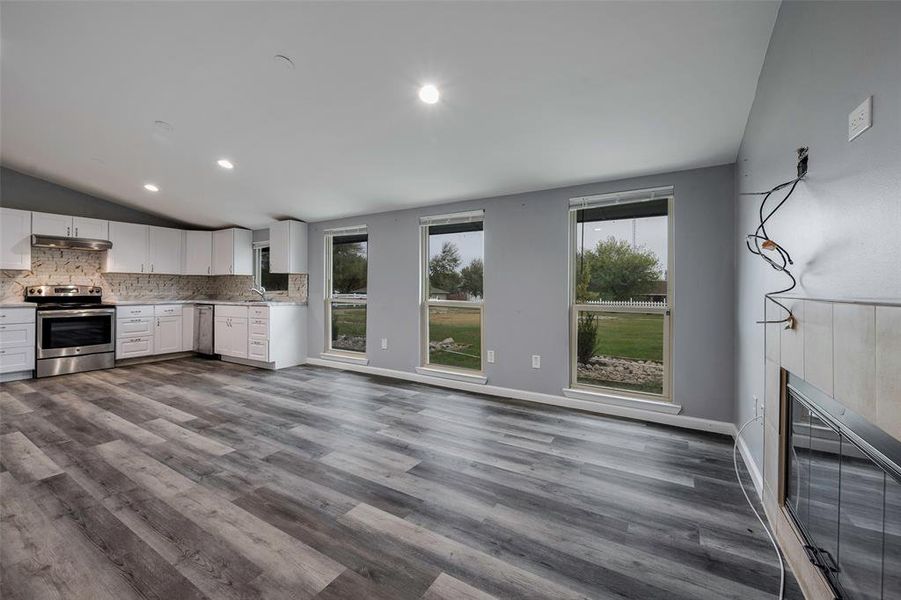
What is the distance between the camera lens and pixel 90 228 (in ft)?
16.9

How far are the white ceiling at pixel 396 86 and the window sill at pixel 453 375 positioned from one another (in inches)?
78.5

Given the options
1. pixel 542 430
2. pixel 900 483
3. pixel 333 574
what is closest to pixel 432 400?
pixel 542 430

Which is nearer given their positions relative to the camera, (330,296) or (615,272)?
(615,272)

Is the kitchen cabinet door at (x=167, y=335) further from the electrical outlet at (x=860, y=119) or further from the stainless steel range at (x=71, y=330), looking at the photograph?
the electrical outlet at (x=860, y=119)

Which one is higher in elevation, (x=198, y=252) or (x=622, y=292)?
(x=198, y=252)

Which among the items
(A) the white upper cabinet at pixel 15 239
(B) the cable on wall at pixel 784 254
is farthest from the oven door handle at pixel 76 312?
(B) the cable on wall at pixel 784 254

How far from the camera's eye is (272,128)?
3.11m

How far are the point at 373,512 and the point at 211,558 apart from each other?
2.24ft

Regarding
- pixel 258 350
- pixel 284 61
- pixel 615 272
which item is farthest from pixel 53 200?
pixel 615 272

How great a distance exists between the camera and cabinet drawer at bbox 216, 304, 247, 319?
5.37 m

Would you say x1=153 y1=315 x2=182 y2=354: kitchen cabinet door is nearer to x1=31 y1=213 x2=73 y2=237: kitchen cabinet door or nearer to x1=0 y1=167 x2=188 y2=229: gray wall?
x1=31 y1=213 x2=73 y2=237: kitchen cabinet door

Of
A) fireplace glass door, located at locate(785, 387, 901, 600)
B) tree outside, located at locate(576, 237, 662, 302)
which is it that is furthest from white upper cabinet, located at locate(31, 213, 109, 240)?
fireplace glass door, located at locate(785, 387, 901, 600)

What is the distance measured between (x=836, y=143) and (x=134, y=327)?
727 cm

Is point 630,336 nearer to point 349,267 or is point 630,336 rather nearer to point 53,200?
point 349,267
